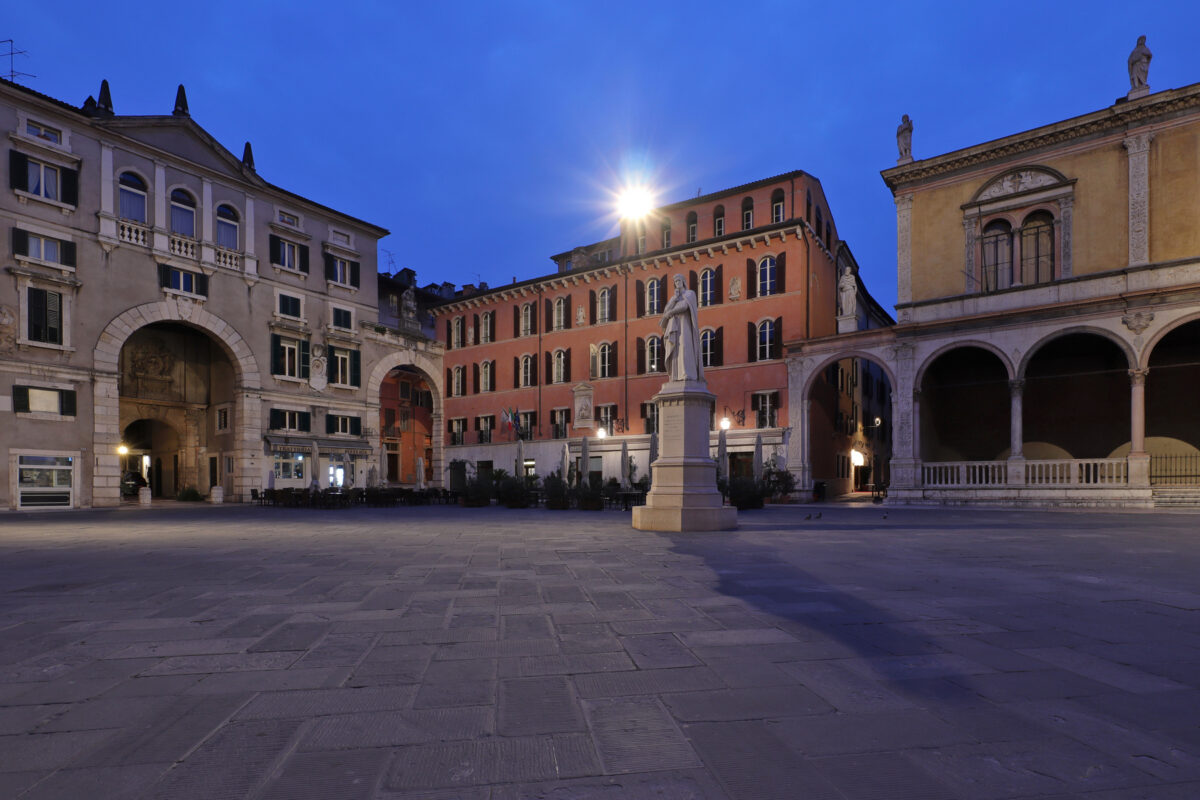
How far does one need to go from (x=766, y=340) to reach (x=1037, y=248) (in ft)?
37.1

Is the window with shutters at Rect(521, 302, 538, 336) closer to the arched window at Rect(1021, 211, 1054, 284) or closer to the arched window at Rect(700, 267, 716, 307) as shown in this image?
the arched window at Rect(700, 267, 716, 307)

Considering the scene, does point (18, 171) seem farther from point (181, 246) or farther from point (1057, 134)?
point (1057, 134)

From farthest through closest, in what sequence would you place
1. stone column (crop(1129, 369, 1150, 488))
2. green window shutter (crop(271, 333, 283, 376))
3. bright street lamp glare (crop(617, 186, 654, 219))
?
bright street lamp glare (crop(617, 186, 654, 219))
green window shutter (crop(271, 333, 283, 376))
stone column (crop(1129, 369, 1150, 488))

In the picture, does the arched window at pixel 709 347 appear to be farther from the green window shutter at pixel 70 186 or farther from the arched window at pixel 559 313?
the green window shutter at pixel 70 186

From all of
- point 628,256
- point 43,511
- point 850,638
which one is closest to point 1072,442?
point 628,256

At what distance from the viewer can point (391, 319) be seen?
4444 cm

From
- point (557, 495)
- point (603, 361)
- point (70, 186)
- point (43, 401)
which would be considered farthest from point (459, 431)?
point (70, 186)

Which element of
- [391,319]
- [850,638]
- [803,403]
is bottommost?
[850,638]

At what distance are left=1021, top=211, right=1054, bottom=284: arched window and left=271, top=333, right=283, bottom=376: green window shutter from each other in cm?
3325

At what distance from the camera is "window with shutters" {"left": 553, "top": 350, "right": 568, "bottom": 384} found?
125 ft

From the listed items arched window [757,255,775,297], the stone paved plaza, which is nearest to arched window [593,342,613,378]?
arched window [757,255,775,297]

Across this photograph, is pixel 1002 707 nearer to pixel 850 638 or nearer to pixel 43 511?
pixel 850 638

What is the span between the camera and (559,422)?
37.6 metres

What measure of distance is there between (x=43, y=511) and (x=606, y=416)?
964 inches
